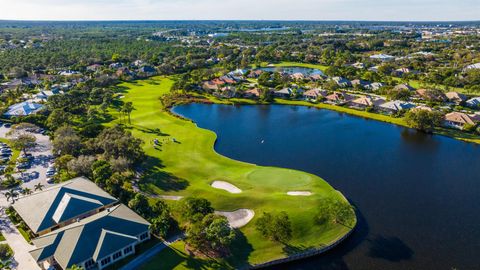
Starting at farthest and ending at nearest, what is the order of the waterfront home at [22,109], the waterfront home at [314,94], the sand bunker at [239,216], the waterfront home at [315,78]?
the waterfront home at [315,78]
the waterfront home at [314,94]
the waterfront home at [22,109]
the sand bunker at [239,216]

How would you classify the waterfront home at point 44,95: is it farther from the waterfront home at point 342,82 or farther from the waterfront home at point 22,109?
the waterfront home at point 342,82

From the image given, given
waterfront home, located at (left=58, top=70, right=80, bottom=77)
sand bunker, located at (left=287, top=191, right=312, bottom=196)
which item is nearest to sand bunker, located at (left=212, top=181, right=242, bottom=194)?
sand bunker, located at (left=287, top=191, right=312, bottom=196)

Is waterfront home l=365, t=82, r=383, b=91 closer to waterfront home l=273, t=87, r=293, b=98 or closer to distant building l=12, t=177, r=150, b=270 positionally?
waterfront home l=273, t=87, r=293, b=98

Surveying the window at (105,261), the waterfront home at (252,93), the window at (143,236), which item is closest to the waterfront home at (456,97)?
the waterfront home at (252,93)

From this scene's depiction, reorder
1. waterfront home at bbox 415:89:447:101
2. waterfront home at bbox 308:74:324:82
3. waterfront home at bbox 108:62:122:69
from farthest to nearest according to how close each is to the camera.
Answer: waterfront home at bbox 108:62:122:69 < waterfront home at bbox 308:74:324:82 < waterfront home at bbox 415:89:447:101

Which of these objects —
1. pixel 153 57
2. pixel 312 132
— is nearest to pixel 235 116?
pixel 312 132

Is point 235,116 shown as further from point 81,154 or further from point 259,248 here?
point 259,248
